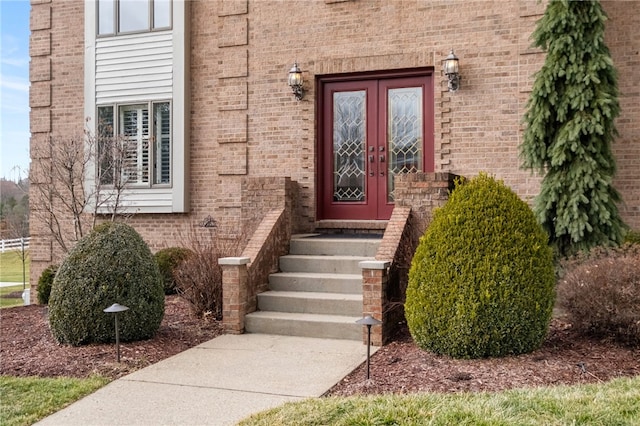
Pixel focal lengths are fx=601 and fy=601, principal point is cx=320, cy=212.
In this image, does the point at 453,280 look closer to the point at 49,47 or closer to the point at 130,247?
the point at 130,247

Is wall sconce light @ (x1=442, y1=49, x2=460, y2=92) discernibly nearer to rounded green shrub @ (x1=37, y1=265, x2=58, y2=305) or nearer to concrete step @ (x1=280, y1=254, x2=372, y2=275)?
concrete step @ (x1=280, y1=254, x2=372, y2=275)

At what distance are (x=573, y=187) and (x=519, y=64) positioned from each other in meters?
2.24

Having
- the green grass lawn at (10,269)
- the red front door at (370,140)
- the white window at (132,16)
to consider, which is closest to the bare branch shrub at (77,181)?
the white window at (132,16)

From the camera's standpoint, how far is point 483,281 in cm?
536

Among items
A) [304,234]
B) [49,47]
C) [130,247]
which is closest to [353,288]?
[304,234]

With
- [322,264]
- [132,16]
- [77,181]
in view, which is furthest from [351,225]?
[132,16]

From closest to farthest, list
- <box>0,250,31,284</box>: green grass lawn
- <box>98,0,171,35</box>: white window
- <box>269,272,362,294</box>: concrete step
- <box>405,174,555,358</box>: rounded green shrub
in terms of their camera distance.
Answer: <box>405,174,555,358</box>: rounded green shrub
<box>269,272,362,294</box>: concrete step
<box>98,0,171,35</box>: white window
<box>0,250,31,284</box>: green grass lawn

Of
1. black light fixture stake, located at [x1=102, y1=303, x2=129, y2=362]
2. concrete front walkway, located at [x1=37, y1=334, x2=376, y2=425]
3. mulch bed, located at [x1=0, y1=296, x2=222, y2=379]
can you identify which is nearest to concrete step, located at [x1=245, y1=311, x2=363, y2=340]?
concrete front walkway, located at [x1=37, y1=334, x2=376, y2=425]

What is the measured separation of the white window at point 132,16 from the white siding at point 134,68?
0.53 feet

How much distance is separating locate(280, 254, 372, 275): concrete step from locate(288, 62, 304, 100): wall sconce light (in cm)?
295

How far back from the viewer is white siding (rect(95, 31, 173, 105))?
10.9m

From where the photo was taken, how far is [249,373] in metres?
5.52

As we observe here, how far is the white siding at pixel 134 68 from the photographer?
10.9m

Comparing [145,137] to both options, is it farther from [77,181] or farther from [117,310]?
[117,310]
